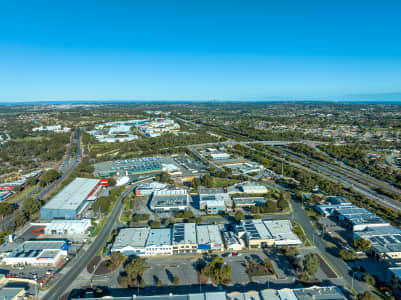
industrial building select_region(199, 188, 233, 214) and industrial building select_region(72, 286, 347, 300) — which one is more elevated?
industrial building select_region(199, 188, 233, 214)

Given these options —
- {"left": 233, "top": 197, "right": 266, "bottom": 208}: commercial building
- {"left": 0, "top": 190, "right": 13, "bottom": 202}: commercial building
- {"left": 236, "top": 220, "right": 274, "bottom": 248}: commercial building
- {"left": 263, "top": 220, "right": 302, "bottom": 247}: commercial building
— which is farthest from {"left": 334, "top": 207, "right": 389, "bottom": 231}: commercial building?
{"left": 0, "top": 190, "right": 13, "bottom": 202}: commercial building

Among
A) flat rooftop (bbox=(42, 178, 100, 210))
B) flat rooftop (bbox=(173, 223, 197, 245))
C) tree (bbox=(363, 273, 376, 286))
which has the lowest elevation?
tree (bbox=(363, 273, 376, 286))

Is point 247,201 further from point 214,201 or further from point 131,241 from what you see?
point 131,241

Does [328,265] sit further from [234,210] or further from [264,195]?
[264,195]

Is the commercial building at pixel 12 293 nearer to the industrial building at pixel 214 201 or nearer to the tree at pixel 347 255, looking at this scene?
the industrial building at pixel 214 201

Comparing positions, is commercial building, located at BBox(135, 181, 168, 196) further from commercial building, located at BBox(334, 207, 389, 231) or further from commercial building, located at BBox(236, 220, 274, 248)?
commercial building, located at BBox(334, 207, 389, 231)
